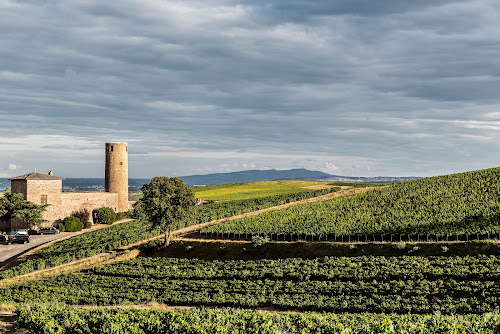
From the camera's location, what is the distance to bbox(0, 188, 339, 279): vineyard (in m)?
44.2

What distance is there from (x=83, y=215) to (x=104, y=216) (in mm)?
3635

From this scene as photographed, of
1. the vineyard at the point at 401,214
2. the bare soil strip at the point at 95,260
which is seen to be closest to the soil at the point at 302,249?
the bare soil strip at the point at 95,260

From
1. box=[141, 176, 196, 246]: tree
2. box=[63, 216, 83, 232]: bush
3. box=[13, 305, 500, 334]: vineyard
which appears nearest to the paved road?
box=[63, 216, 83, 232]: bush

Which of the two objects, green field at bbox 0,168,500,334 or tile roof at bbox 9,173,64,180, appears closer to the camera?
green field at bbox 0,168,500,334

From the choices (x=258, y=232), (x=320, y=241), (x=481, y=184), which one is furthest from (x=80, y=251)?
(x=481, y=184)

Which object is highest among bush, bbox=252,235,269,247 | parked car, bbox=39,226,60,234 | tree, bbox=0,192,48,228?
tree, bbox=0,192,48,228

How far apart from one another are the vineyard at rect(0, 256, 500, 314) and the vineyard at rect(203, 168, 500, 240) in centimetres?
831

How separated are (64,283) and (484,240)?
3630cm

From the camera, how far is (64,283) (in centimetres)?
3634

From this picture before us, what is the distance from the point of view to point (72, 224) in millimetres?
64250

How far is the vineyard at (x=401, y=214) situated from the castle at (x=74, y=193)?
2606 centimetres

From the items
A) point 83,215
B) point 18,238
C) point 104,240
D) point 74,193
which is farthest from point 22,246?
point 83,215

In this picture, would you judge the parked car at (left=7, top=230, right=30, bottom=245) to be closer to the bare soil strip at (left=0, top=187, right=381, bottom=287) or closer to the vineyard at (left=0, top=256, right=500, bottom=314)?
the bare soil strip at (left=0, top=187, right=381, bottom=287)

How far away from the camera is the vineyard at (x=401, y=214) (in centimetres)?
4391
